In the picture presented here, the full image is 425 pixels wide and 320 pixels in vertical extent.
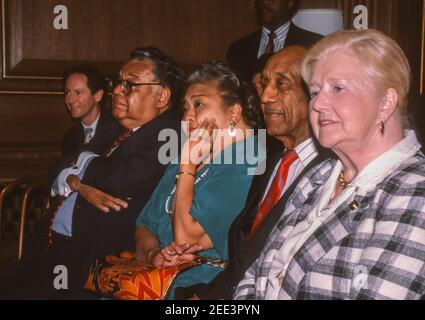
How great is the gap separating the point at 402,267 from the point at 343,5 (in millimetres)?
3752

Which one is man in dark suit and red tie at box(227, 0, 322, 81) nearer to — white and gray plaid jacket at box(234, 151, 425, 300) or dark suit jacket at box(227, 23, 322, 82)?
→ dark suit jacket at box(227, 23, 322, 82)

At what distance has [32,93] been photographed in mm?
4516

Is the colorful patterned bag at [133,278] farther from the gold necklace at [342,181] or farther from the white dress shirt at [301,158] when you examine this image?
the gold necklace at [342,181]

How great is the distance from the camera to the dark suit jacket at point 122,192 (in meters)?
2.98

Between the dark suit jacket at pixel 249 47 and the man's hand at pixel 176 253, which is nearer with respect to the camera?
the man's hand at pixel 176 253

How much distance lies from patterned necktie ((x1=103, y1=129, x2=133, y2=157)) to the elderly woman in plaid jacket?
1.26m

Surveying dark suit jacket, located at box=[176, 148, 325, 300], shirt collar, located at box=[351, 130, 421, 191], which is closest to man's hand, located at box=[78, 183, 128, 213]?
dark suit jacket, located at box=[176, 148, 325, 300]

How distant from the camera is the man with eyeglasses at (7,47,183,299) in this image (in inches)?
118

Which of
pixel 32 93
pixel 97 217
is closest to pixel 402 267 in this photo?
pixel 97 217

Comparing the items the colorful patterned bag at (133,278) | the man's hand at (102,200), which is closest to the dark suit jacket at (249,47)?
the man's hand at (102,200)

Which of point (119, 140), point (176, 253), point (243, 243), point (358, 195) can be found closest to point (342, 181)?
point (358, 195)
